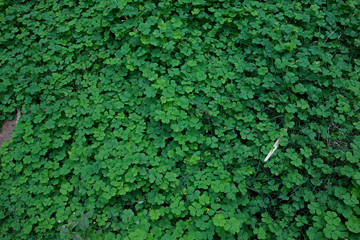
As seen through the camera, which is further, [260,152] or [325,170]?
[260,152]

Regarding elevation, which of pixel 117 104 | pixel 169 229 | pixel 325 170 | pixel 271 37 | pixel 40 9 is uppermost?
pixel 40 9

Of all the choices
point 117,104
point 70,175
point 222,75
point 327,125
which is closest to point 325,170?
point 327,125

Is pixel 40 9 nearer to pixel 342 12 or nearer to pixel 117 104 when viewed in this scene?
pixel 117 104

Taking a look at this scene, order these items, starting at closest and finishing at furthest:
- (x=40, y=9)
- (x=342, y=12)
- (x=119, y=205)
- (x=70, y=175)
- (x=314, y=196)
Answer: (x=314, y=196), (x=119, y=205), (x=70, y=175), (x=342, y=12), (x=40, y=9)

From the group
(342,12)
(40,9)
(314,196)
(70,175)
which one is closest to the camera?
(314,196)

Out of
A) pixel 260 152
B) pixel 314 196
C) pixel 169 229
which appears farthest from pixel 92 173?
pixel 314 196

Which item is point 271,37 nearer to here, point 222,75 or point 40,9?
point 222,75

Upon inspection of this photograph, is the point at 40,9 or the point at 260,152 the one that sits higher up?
the point at 40,9
